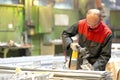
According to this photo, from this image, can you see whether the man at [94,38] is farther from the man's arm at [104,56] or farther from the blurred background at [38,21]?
the blurred background at [38,21]

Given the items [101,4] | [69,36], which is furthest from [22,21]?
[69,36]

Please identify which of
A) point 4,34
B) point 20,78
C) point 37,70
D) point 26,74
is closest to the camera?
point 20,78

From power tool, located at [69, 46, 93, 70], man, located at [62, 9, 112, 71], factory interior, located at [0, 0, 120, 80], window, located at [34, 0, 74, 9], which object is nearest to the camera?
power tool, located at [69, 46, 93, 70]

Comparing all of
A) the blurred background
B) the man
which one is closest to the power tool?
the man

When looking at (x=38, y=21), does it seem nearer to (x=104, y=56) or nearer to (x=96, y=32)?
(x=96, y=32)

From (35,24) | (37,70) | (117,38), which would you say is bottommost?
(117,38)

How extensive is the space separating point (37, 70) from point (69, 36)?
1.20 metres

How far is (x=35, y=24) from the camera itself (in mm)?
8766

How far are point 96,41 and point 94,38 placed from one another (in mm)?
47

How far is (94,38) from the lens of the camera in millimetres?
3834

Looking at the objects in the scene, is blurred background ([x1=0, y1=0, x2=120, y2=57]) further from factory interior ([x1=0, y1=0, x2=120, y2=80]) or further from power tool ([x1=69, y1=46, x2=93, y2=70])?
power tool ([x1=69, y1=46, x2=93, y2=70])

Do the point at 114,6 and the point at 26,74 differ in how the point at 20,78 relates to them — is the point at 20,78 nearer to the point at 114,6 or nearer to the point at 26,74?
the point at 26,74

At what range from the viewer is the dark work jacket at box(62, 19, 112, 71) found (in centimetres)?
371

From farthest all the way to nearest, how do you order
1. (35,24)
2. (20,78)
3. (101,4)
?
(101,4)
(35,24)
(20,78)
